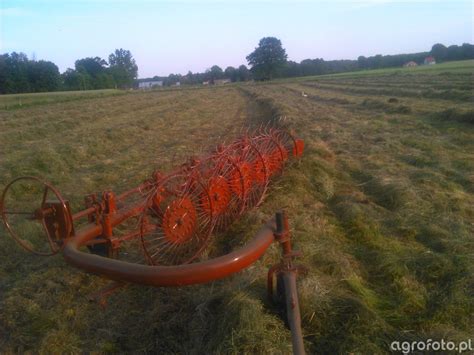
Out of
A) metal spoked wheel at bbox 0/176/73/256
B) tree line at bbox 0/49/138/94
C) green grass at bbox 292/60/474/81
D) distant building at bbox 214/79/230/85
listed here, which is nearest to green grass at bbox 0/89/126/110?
tree line at bbox 0/49/138/94

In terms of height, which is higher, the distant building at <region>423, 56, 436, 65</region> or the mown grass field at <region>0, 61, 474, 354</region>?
the mown grass field at <region>0, 61, 474, 354</region>

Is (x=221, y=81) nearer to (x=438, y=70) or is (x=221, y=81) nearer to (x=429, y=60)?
(x=429, y=60)

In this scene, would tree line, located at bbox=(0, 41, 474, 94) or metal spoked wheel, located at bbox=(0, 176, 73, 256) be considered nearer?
metal spoked wheel, located at bbox=(0, 176, 73, 256)

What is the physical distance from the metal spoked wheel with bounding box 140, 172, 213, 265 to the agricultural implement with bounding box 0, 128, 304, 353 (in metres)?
0.01

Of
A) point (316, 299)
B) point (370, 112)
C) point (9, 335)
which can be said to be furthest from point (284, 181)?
point (370, 112)

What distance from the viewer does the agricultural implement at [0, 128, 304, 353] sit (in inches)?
102

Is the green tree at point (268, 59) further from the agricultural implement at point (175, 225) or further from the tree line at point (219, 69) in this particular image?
the agricultural implement at point (175, 225)

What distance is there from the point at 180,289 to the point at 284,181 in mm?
3648

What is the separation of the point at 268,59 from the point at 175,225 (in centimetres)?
9135

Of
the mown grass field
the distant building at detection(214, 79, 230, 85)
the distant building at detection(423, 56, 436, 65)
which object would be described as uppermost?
the mown grass field

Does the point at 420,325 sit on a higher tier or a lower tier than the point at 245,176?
lower

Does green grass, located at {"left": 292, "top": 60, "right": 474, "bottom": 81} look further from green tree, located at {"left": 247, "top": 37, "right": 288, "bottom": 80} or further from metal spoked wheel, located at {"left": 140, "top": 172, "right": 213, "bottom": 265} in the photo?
metal spoked wheel, located at {"left": 140, "top": 172, "right": 213, "bottom": 265}

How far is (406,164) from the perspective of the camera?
27.8 feet

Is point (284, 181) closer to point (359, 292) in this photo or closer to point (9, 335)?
point (359, 292)
